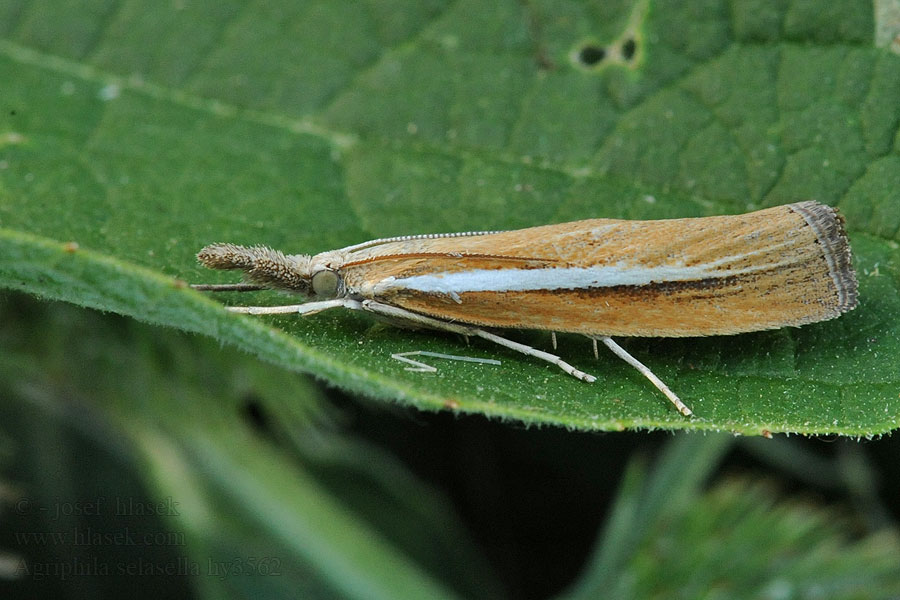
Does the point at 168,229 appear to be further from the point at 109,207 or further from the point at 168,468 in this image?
Result: the point at 168,468

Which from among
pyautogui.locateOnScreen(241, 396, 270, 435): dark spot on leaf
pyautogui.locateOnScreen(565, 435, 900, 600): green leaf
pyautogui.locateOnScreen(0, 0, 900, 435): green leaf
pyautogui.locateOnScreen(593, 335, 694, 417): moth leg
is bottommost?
pyautogui.locateOnScreen(565, 435, 900, 600): green leaf

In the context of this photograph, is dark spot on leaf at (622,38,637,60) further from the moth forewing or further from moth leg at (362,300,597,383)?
moth leg at (362,300,597,383)

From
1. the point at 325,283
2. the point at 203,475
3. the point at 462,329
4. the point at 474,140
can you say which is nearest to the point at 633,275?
the point at 462,329

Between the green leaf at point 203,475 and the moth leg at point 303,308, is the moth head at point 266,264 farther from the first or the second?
the green leaf at point 203,475

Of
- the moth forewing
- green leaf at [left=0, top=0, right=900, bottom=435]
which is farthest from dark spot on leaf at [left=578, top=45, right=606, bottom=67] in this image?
the moth forewing

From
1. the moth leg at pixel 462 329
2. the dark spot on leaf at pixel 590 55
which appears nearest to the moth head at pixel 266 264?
the moth leg at pixel 462 329

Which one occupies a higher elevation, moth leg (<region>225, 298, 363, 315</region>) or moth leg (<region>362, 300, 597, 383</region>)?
moth leg (<region>225, 298, 363, 315</region>)
